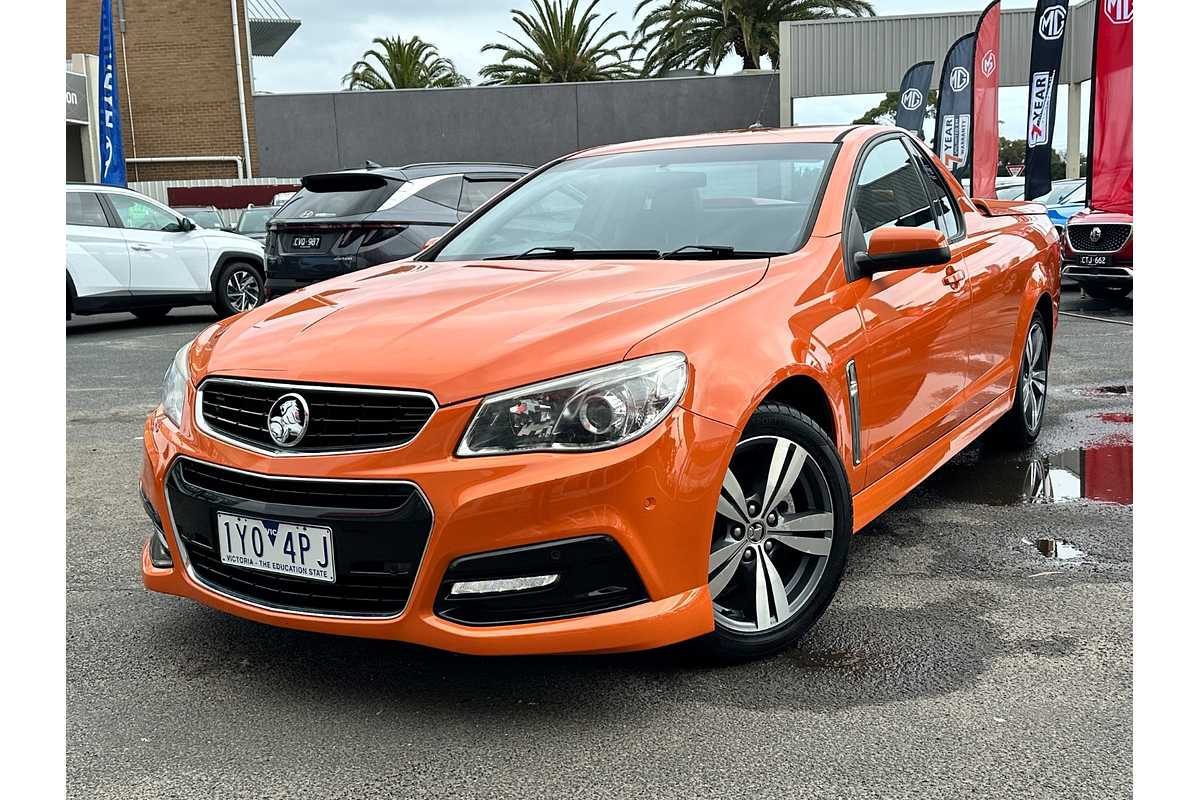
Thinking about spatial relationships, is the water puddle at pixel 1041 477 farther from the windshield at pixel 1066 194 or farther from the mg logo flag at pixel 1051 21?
the mg logo flag at pixel 1051 21

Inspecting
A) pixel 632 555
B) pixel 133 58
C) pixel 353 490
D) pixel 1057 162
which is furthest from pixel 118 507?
pixel 1057 162

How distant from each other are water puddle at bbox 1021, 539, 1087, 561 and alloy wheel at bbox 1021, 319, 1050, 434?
1464mm

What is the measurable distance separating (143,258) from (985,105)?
12790mm

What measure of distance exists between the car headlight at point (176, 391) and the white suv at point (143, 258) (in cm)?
965

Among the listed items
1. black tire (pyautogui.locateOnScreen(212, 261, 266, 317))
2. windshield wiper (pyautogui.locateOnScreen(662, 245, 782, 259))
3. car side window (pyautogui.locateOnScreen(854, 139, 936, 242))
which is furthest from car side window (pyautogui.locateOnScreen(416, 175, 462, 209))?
windshield wiper (pyautogui.locateOnScreen(662, 245, 782, 259))

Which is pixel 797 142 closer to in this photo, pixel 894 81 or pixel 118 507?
pixel 118 507

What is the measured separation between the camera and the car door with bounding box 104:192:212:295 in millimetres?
12531

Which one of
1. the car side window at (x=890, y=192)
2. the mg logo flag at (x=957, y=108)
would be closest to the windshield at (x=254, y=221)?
the mg logo flag at (x=957, y=108)

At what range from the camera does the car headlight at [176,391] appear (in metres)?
3.21

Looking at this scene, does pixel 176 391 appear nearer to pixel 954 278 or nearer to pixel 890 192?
pixel 890 192

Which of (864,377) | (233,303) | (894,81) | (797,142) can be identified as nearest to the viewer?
(864,377)

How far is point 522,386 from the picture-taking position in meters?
2.75

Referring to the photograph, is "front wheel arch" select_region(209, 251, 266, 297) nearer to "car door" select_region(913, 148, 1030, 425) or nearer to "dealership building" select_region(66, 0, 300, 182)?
"car door" select_region(913, 148, 1030, 425)

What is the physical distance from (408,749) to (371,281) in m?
1.72
